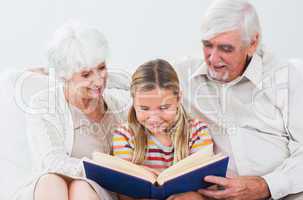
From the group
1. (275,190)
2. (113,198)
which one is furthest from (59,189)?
(275,190)

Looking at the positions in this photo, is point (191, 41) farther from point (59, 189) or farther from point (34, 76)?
point (59, 189)

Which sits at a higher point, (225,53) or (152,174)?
(225,53)

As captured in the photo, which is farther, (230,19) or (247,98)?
(247,98)

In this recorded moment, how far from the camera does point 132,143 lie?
2.00m

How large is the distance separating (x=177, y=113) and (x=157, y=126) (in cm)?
9

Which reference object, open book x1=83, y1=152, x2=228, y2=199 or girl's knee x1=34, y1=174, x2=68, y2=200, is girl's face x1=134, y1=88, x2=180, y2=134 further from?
girl's knee x1=34, y1=174, x2=68, y2=200

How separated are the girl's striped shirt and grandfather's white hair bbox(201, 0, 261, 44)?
1.25ft

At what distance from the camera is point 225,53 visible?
2098 millimetres

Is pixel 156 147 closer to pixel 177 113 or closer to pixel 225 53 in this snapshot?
pixel 177 113

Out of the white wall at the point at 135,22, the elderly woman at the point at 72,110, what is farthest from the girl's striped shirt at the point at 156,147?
the white wall at the point at 135,22

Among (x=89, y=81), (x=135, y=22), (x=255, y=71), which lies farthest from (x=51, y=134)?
(x=135, y=22)

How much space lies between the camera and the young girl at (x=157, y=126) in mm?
1917

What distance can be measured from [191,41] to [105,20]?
1.51 feet

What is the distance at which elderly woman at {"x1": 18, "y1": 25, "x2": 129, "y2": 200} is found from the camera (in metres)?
1.97
